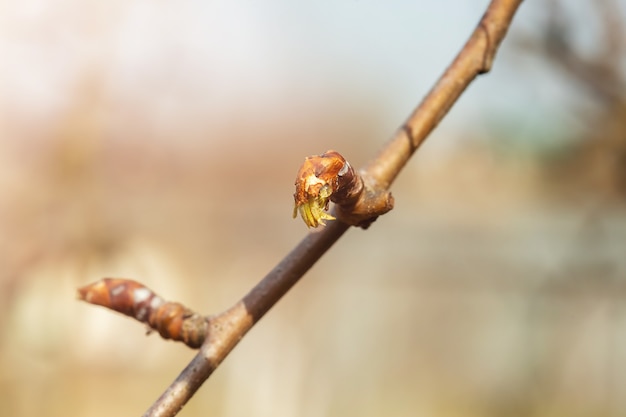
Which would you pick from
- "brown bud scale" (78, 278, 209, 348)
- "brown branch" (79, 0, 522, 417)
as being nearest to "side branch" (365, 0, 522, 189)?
"brown branch" (79, 0, 522, 417)

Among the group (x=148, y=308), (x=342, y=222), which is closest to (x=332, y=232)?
(x=342, y=222)

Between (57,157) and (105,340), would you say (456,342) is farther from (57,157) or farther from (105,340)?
(57,157)

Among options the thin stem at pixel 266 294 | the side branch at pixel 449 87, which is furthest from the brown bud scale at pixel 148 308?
the side branch at pixel 449 87

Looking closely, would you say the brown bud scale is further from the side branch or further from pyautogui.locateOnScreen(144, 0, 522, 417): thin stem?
the side branch

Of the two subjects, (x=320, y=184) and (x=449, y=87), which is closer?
(x=320, y=184)

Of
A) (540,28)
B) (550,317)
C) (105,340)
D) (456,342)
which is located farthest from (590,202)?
(105,340)

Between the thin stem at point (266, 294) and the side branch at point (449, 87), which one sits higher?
the side branch at point (449, 87)

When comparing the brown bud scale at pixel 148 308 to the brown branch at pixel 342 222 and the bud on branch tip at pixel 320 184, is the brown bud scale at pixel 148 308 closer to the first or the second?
the brown branch at pixel 342 222

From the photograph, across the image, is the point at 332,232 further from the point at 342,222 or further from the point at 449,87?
the point at 449,87
